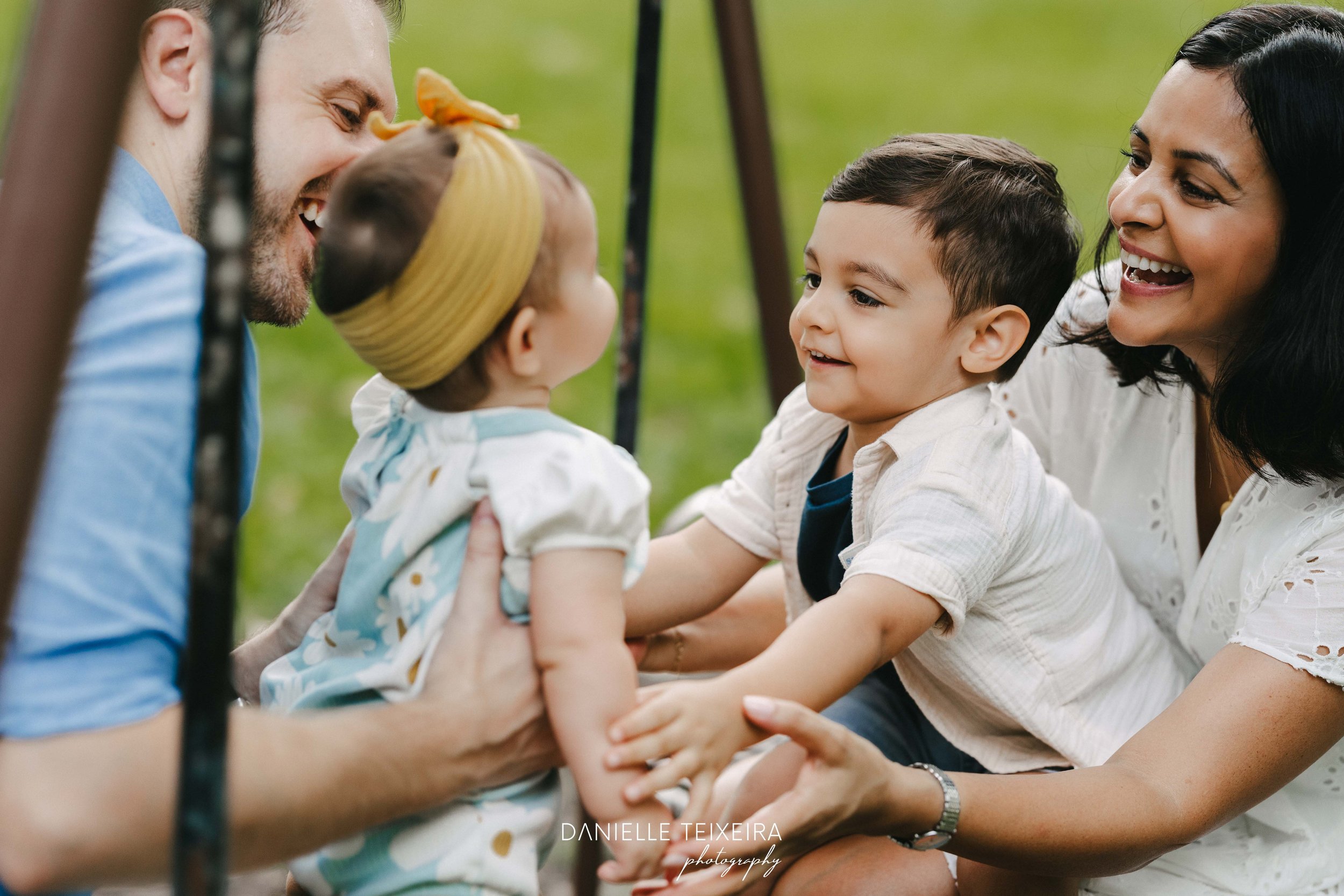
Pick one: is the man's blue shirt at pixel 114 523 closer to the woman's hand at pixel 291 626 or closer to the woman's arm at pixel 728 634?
the woman's hand at pixel 291 626

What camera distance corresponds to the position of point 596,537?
1.26 metres

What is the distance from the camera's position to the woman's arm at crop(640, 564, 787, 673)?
1.96 m

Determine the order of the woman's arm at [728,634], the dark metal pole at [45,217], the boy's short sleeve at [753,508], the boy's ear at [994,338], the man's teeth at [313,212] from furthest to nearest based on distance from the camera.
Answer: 1. the woman's arm at [728,634]
2. the boy's short sleeve at [753,508]
3. the man's teeth at [313,212]
4. the boy's ear at [994,338]
5. the dark metal pole at [45,217]

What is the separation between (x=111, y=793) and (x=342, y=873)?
28 centimetres

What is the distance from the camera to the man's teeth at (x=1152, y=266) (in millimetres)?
1732

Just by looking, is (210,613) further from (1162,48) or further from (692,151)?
(1162,48)

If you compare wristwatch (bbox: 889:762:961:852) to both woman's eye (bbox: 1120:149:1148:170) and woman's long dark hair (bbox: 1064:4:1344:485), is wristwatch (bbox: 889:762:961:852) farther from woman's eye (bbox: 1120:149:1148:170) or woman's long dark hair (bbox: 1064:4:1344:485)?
woman's eye (bbox: 1120:149:1148:170)

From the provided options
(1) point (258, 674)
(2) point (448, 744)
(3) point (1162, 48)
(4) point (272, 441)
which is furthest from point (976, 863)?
(3) point (1162, 48)

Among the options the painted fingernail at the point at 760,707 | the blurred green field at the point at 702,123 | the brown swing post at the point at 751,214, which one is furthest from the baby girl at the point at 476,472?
the blurred green field at the point at 702,123

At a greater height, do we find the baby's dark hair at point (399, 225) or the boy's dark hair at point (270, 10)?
the boy's dark hair at point (270, 10)

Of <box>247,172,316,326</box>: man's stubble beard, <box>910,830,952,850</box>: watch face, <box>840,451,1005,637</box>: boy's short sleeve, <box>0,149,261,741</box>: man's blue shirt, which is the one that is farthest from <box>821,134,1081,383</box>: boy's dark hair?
<box>0,149,261,741</box>: man's blue shirt

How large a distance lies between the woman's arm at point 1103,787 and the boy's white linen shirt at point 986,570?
0.43 feet

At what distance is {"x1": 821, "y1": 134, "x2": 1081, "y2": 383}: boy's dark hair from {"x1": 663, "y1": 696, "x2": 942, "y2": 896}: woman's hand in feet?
1.80

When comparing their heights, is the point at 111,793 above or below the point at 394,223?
below
